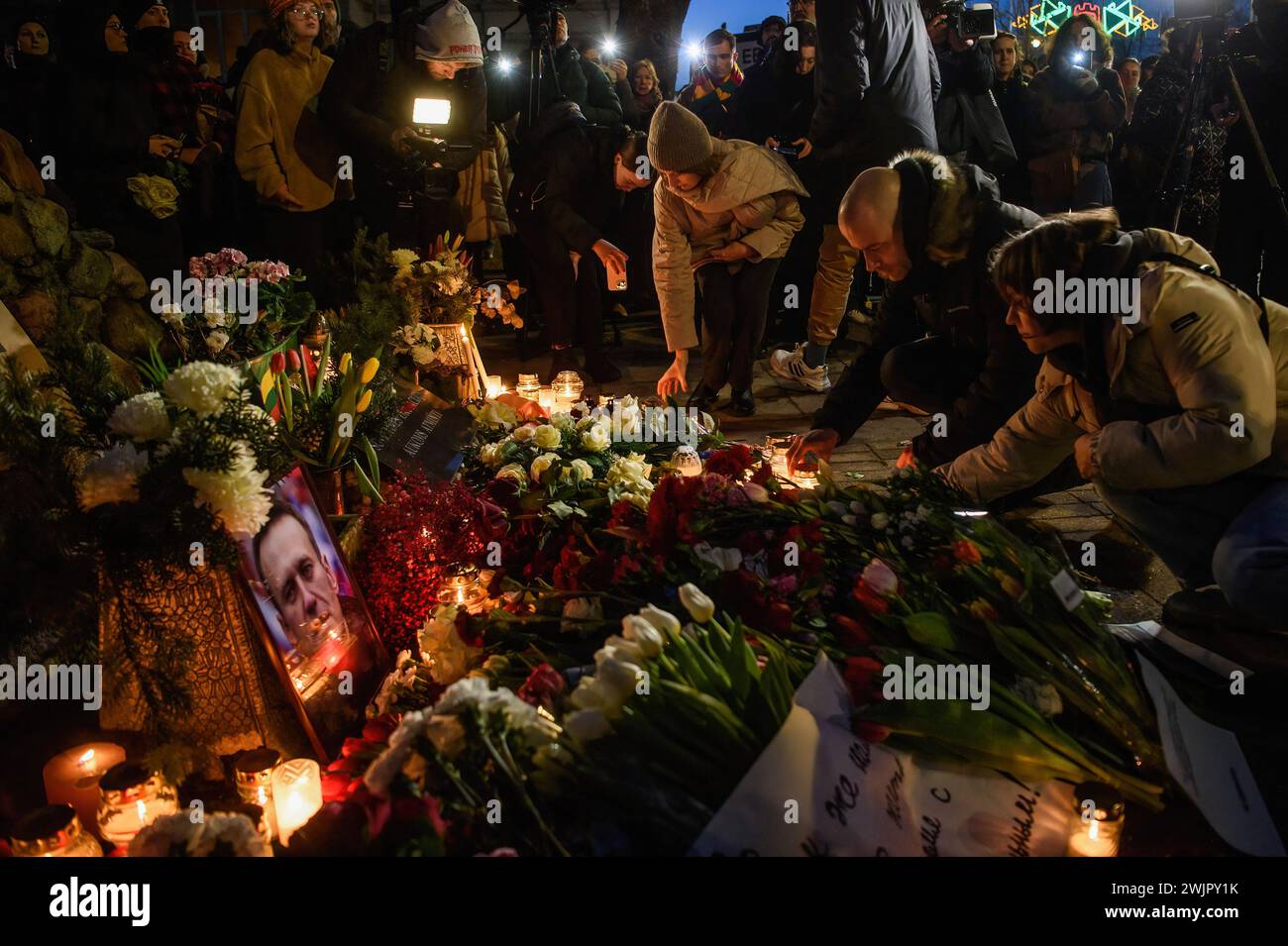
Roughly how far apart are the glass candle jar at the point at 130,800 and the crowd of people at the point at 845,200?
2169 millimetres

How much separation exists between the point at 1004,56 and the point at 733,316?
3445 millimetres

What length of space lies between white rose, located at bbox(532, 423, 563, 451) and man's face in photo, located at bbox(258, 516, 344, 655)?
Answer: 1011mm

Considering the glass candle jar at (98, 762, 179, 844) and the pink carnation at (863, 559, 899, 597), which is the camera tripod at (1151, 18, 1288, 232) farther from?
the glass candle jar at (98, 762, 179, 844)

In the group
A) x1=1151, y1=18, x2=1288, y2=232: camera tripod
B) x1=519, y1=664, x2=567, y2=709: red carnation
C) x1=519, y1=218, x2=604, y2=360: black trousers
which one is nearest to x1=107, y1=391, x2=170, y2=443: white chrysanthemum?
x1=519, y1=664, x2=567, y2=709: red carnation

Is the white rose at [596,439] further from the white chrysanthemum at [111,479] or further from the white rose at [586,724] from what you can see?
the white rose at [586,724]

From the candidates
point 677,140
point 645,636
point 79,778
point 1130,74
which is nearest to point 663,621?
point 645,636

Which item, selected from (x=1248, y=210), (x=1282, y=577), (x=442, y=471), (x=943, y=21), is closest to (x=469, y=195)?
(x=943, y=21)

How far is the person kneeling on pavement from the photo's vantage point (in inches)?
89.2

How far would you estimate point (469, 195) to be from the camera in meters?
6.36

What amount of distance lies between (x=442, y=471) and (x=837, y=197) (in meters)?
3.40

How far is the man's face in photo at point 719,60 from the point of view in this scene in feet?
23.7

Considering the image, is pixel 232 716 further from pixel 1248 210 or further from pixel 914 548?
pixel 1248 210

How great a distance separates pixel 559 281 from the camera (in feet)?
20.1

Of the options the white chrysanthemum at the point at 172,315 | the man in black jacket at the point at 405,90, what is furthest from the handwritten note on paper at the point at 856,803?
the man in black jacket at the point at 405,90
